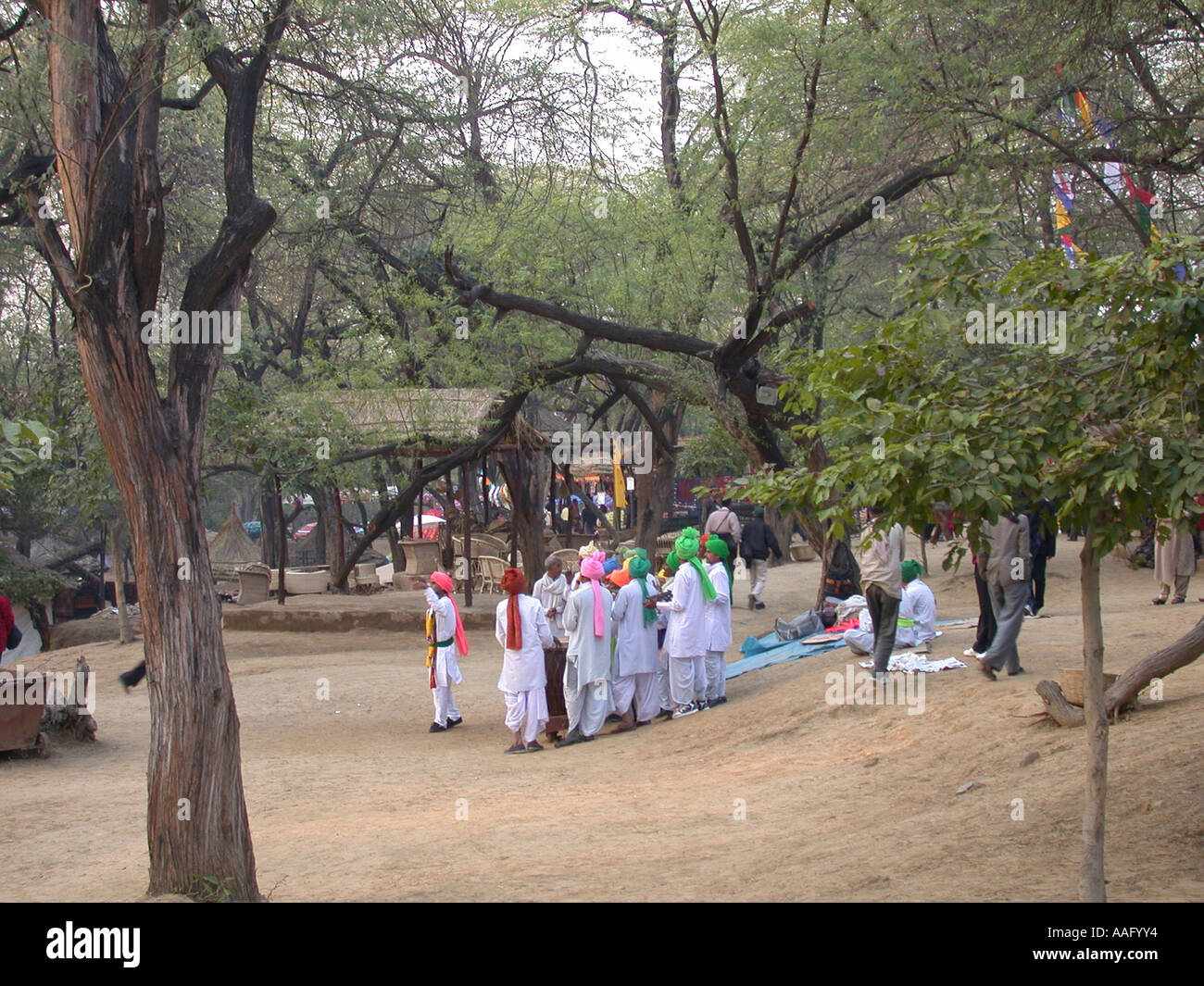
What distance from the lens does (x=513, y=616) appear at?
11.4 metres

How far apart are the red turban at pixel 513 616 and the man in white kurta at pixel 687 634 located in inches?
64.1

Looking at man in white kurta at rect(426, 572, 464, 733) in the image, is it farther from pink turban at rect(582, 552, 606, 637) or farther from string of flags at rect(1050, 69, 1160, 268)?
string of flags at rect(1050, 69, 1160, 268)

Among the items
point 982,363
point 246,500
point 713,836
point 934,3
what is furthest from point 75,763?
point 246,500

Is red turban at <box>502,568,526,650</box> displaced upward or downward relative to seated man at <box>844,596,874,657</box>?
upward

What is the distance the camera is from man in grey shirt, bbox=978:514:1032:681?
381 inches

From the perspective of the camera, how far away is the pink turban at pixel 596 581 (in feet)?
37.4

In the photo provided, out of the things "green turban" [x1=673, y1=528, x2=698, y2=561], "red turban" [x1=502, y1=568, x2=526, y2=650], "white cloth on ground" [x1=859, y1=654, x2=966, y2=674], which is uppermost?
"green turban" [x1=673, y1=528, x2=698, y2=561]

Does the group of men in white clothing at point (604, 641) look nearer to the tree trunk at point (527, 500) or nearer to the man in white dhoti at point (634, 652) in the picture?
the man in white dhoti at point (634, 652)

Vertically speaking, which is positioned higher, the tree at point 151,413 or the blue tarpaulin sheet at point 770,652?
the tree at point 151,413

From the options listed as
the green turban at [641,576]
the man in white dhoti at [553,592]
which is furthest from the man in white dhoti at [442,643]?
the green turban at [641,576]

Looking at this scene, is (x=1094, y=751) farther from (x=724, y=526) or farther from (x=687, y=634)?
(x=724, y=526)

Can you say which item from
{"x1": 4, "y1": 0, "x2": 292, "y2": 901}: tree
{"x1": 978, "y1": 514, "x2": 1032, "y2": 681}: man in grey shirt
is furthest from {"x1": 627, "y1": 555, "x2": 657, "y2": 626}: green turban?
{"x1": 4, "y1": 0, "x2": 292, "y2": 901}: tree

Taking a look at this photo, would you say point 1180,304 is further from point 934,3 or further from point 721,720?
point 934,3

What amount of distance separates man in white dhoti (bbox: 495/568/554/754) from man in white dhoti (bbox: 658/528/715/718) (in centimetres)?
144
